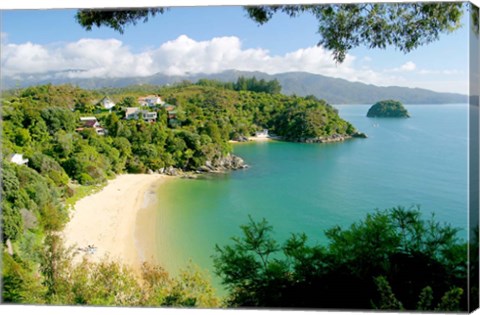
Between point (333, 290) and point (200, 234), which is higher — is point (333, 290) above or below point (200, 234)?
below

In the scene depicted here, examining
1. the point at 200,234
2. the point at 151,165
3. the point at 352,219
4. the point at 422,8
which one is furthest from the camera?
the point at 151,165

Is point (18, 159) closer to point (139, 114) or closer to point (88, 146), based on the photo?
point (88, 146)

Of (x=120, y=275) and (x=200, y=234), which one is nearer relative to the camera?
(x=120, y=275)

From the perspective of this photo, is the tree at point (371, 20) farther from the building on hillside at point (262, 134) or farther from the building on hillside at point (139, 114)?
the building on hillside at point (262, 134)

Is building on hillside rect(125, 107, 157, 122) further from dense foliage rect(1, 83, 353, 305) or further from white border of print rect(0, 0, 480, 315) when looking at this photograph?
white border of print rect(0, 0, 480, 315)

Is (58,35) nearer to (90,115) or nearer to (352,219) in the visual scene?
(90,115)

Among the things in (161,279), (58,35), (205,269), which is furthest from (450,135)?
(58,35)
